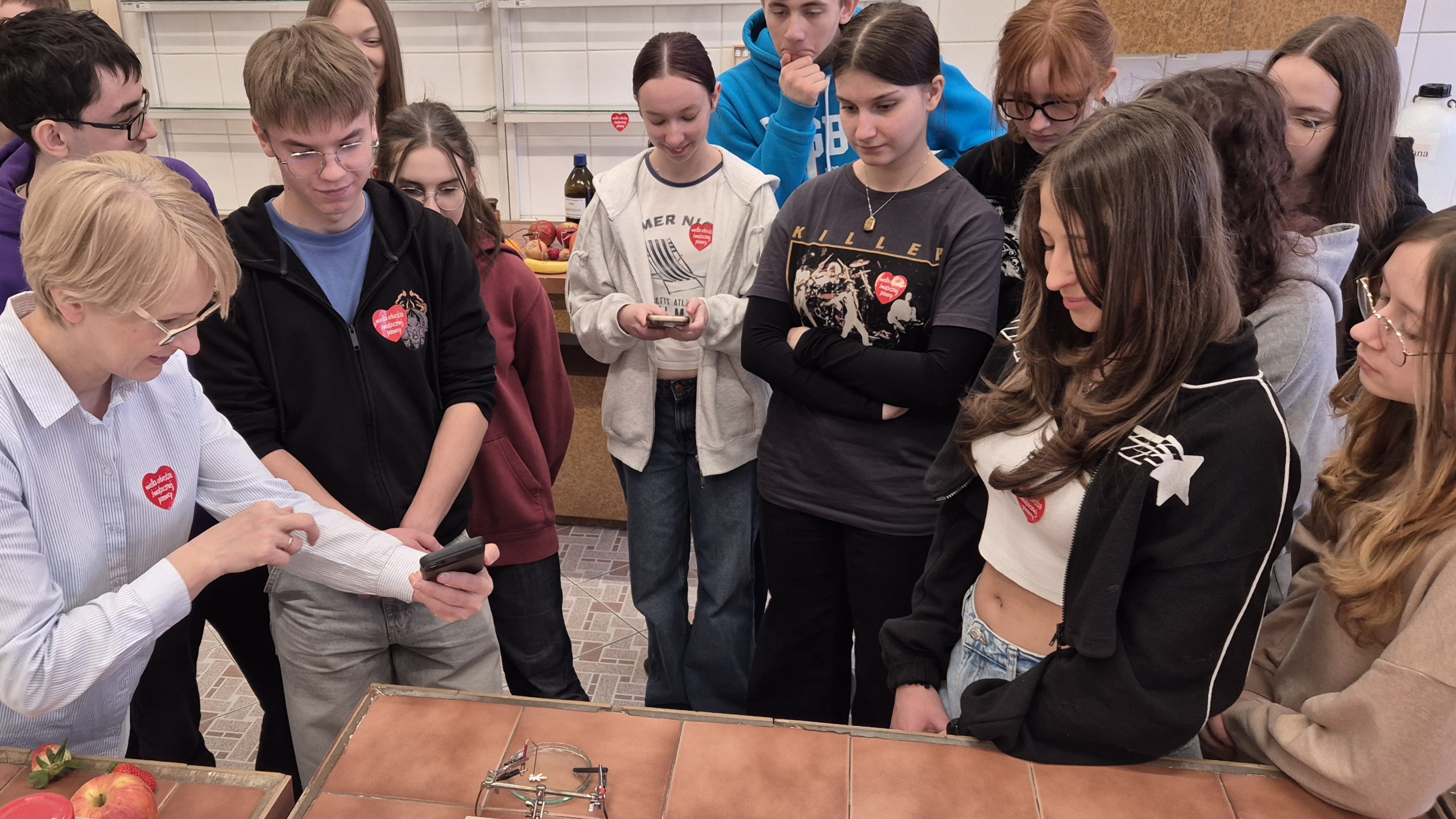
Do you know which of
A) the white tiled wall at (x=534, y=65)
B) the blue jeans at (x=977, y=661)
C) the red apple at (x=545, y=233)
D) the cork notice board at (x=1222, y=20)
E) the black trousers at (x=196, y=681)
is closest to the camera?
the blue jeans at (x=977, y=661)

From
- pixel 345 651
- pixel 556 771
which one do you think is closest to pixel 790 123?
pixel 345 651

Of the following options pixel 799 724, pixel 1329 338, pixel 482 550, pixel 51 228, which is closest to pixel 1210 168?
pixel 1329 338

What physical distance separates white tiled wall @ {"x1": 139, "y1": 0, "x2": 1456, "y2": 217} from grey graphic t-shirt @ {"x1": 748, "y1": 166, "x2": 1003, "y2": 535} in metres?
1.89

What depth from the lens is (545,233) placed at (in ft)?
10.1

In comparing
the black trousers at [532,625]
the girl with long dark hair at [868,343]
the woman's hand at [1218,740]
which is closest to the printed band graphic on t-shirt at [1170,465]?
the woman's hand at [1218,740]

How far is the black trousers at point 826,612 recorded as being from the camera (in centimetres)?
184

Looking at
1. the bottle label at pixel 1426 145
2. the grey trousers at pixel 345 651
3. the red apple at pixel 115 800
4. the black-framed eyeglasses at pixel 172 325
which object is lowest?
the grey trousers at pixel 345 651

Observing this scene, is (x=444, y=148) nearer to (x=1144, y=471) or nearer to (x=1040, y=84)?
(x=1040, y=84)

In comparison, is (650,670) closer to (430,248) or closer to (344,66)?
(430,248)

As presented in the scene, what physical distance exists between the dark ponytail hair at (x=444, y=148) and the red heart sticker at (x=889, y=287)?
32.4 inches

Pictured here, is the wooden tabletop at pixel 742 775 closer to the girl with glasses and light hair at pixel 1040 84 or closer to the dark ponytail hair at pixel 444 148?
the girl with glasses and light hair at pixel 1040 84

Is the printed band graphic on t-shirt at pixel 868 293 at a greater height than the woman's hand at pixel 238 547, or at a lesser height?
greater

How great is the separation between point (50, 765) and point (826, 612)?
1.34 m

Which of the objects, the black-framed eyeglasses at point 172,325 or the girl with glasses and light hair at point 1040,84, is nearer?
the black-framed eyeglasses at point 172,325
